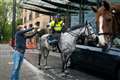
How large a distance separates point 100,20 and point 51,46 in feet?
42.8

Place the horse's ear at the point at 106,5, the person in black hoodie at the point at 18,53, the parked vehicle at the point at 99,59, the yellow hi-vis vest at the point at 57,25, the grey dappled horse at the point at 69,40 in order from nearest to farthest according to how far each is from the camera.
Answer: the horse's ear at the point at 106,5 < the parked vehicle at the point at 99,59 < the person in black hoodie at the point at 18,53 < the grey dappled horse at the point at 69,40 < the yellow hi-vis vest at the point at 57,25

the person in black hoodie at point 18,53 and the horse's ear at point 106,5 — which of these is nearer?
the horse's ear at point 106,5

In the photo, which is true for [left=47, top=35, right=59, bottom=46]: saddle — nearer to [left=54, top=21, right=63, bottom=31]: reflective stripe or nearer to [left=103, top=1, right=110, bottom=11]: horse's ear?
[left=54, top=21, right=63, bottom=31]: reflective stripe

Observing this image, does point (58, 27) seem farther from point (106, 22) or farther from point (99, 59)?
point (106, 22)

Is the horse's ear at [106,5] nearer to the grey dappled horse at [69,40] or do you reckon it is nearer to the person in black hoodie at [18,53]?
the person in black hoodie at [18,53]

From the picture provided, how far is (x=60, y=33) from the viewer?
1723cm

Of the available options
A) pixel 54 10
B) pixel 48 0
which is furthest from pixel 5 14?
pixel 48 0

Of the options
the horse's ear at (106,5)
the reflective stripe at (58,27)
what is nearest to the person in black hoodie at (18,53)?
the reflective stripe at (58,27)

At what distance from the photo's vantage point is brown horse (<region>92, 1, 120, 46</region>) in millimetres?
5387

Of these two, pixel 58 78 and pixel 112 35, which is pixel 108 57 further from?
pixel 112 35

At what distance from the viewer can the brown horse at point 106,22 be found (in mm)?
5387

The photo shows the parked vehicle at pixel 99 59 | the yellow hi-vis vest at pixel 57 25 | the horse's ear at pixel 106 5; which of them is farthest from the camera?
the yellow hi-vis vest at pixel 57 25

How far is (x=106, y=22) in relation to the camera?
540 cm

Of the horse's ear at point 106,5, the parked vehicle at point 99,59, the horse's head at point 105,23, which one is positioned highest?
the horse's ear at point 106,5
